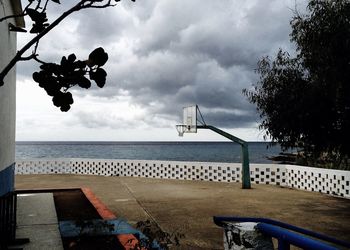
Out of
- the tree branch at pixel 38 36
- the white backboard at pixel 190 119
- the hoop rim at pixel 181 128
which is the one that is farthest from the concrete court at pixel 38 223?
the hoop rim at pixel 181 128

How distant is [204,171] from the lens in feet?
51.6

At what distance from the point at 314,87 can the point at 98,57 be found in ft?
21.7

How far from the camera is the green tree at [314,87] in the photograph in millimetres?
7340

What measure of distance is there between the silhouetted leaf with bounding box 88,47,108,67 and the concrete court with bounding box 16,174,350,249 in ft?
14.0

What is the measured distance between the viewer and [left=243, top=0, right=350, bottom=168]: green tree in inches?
289

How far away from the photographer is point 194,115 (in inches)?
593

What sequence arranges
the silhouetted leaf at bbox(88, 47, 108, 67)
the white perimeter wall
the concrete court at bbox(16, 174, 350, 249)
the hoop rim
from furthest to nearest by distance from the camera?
1. the hoop rim
2. the white perimeter wall
3. the concrete court at bbox(16, 174, 350, 249)
4. the silhouetted leaf at bbox(88, 47, 108, 67)

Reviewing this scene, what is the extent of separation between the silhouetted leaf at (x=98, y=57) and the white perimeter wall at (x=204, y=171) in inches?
424

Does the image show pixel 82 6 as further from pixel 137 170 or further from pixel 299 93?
pixel 137 170

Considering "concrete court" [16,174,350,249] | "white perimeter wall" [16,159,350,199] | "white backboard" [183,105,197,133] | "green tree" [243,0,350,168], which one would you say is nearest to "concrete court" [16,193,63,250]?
"concrete court" [16,174,350,249]

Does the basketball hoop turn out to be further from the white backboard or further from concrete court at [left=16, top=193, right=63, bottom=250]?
concrete court at [left=16, top=193, right=63, bottom=250]

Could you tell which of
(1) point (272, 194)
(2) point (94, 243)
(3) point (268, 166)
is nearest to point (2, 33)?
(2) point (94, 243)

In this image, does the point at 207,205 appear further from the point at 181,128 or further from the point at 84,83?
the point at 84,83

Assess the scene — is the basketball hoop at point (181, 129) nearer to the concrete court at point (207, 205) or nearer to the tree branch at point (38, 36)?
the concrete court at point (207, 205)
